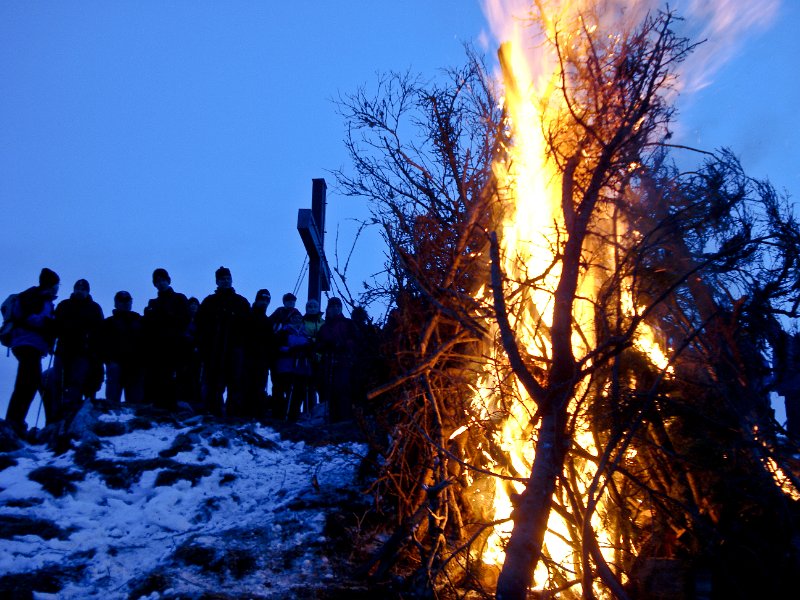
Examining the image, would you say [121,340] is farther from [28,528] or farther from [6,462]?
[28,528]

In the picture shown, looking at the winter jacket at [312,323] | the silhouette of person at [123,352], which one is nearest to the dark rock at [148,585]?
the silhouette of person at [123,352]

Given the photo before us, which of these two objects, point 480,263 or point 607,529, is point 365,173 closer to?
point 480,263

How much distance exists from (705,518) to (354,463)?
10.6 feet

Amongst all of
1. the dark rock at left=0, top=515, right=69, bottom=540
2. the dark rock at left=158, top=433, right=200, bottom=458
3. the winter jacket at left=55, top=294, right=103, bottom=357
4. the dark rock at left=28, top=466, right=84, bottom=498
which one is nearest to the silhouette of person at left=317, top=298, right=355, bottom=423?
the dark rock at left=158, top=433, right=200, bottom=458

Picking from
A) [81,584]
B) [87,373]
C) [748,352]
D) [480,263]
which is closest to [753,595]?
[748,352]

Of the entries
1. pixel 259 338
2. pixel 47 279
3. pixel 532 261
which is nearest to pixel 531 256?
pixel 532 261

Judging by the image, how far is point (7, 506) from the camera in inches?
249

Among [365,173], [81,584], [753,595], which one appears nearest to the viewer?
[753,595]

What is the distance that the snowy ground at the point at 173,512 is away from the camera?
5316mm

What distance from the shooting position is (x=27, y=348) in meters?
8.12

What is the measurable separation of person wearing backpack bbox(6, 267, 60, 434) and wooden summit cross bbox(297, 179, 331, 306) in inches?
151

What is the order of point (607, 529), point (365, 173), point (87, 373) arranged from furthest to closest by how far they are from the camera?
1. point (87, 373)
2. point (365, 173)
3. point (607, 529)

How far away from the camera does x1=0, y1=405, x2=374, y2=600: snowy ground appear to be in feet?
17.4

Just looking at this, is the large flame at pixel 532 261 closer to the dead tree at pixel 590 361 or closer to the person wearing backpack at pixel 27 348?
the dead tree at pixel 590 361
